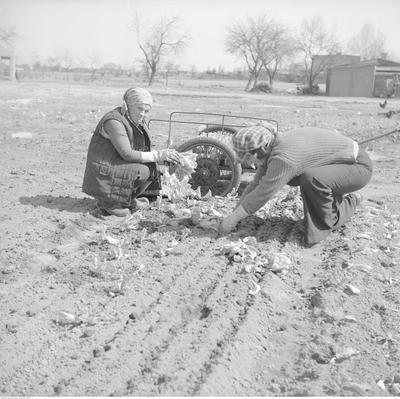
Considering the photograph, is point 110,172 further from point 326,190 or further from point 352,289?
point 352,289

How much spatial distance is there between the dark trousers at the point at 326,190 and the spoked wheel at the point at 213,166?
4.53 feet

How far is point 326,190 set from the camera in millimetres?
4660

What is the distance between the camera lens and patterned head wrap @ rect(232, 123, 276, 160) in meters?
4.35

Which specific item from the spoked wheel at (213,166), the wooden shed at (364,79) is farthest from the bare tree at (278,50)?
the spoked wheel at (213,166)

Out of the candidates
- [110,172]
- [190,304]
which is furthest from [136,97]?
[190,304]

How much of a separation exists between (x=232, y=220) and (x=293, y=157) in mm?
723

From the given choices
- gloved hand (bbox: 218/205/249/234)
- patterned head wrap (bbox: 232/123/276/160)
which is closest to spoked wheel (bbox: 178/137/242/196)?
gloved hand (bbox: 218/205/249/234)

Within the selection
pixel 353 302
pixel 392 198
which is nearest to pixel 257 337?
pixel 353 302

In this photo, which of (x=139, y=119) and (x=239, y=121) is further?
(x=239, y=121)

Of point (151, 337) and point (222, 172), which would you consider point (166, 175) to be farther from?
point (151, 337)

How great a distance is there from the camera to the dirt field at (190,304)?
2924mm

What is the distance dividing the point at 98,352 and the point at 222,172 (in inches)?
144

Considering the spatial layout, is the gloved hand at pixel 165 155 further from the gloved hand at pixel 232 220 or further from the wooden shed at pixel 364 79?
the wooden shed at pixel 364 79

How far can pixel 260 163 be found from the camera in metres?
4.58
